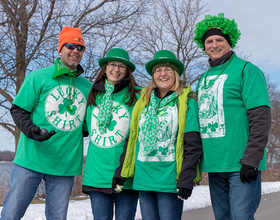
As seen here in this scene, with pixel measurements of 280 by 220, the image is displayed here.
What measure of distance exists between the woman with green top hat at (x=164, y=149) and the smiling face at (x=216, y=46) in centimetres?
37

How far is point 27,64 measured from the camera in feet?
27.8

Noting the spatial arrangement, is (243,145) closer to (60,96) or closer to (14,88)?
(60,96)

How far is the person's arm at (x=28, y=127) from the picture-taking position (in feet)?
9.64

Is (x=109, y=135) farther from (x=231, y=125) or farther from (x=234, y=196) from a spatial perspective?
(x=234, y=196)

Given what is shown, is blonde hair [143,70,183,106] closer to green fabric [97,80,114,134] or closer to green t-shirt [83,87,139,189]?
green t-shirt [83,87,139,189]

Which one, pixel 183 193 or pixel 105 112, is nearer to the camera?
pixel 183 193

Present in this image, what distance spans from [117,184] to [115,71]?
1.25 meters

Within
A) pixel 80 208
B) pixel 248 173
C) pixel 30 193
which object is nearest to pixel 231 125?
pixel 248 173

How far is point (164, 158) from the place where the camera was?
2.76 metres

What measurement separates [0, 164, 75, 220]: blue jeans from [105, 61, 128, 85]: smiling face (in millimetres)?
1232

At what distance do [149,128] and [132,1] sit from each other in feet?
24.8

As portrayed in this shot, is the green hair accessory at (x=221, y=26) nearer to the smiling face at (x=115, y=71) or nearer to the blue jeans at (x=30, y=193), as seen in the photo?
the smiling face at (x=115, y=71)

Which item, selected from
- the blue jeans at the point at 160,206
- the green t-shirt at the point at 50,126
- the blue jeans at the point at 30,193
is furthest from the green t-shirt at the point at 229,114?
the blue jeans at the point at 30,193

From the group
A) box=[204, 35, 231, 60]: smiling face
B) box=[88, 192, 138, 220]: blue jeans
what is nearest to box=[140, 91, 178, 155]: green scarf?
box=[204, 35, 231, 60]: smiling face
